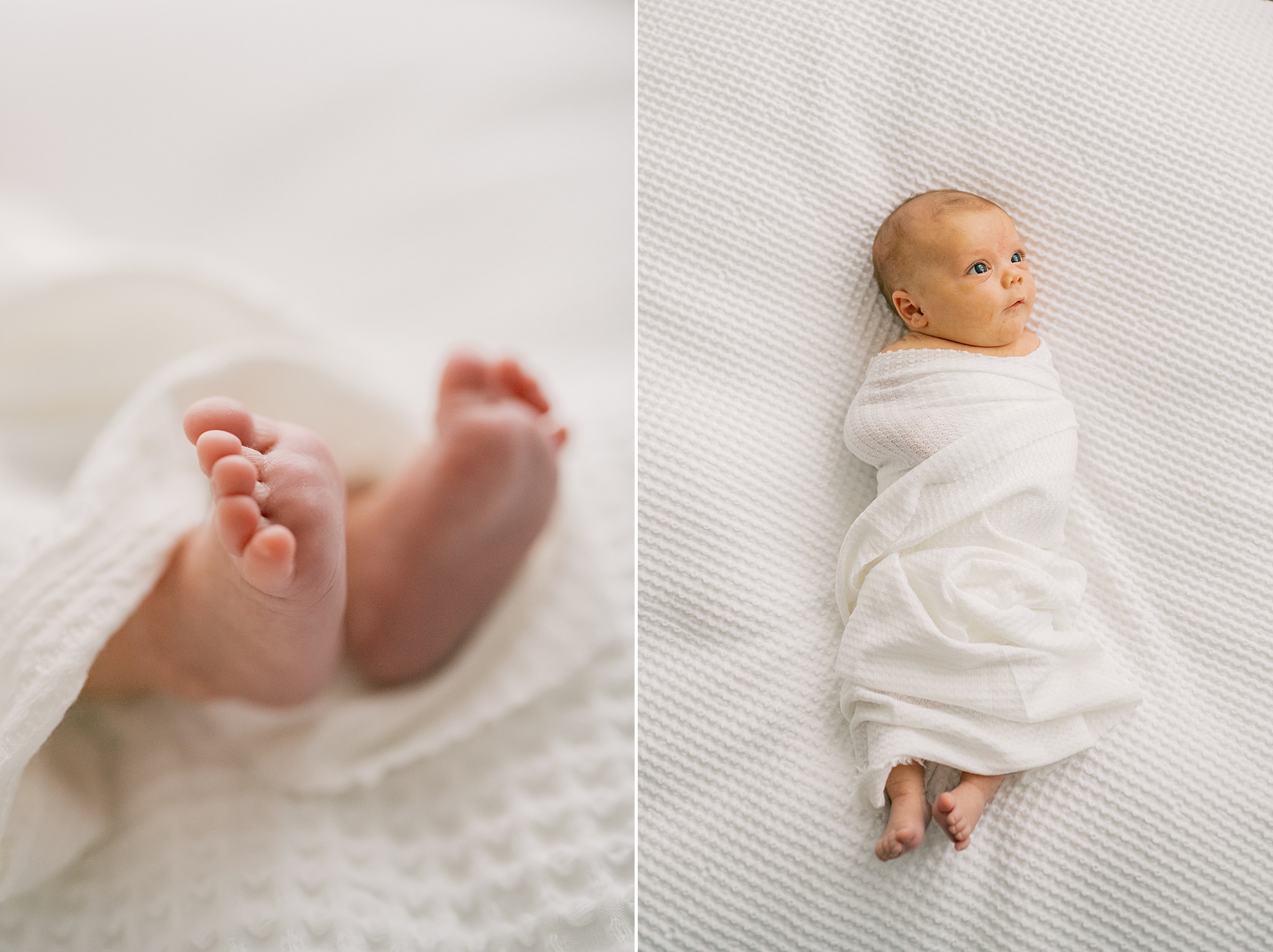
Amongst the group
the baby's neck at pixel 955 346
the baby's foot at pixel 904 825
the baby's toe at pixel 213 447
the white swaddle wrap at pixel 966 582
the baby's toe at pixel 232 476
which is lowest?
the baby's foot at pixel 904 825

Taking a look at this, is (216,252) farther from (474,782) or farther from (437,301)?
(474,782)

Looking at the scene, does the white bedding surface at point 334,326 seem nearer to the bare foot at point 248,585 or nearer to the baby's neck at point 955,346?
the bare foot at point 248,585

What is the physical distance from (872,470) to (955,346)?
12cm

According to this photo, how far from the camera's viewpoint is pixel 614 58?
1053mm

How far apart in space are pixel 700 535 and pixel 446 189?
488mm

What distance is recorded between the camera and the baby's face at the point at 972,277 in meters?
0.73

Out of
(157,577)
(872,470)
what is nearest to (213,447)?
(157,577)

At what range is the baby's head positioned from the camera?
726 mm

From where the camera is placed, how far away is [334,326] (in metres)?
0.85

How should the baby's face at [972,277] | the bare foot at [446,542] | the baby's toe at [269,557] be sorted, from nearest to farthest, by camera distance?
the baby's toe at [269,557], the bare foot at [446,542], the baby's face at [972,277]

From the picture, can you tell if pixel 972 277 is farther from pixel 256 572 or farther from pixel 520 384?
pixel 256 572

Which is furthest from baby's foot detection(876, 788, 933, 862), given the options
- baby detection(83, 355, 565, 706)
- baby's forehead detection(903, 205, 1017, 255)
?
baby's forehead detection(903, 205, 1017, 255)

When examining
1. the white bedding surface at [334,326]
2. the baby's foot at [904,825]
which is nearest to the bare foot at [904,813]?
the baby's foot at [904,825]

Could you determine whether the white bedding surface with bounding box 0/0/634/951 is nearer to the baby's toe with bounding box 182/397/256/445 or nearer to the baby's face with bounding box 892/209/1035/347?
the baby's toe with bounding box 182/397/256/445
